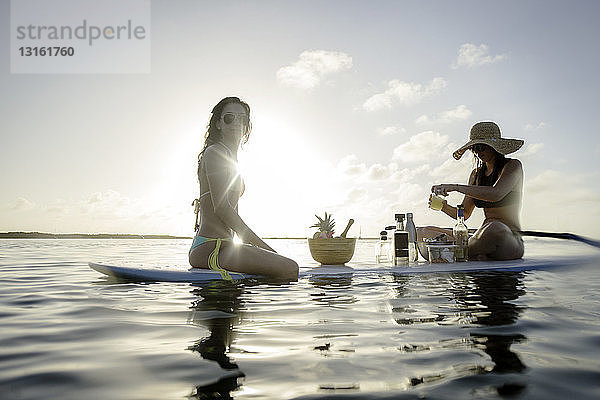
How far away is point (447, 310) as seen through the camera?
3.06m

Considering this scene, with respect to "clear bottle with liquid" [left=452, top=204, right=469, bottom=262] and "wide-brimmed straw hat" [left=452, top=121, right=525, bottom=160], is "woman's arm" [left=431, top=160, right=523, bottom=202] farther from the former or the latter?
"clear bottle with liquid" [left=452, top=204, right=469, bottom=262]

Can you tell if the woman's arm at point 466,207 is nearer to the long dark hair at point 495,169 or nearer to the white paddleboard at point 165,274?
the long dark hair at point 495,169

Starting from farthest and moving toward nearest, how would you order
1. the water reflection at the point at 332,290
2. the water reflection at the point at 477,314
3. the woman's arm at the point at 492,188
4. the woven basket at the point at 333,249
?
the woven basket at the point at 333,249 → the woman's arm at the point at 492,188 → the water reflection at the point at 332,290 → the water reflection at the point at 477,314

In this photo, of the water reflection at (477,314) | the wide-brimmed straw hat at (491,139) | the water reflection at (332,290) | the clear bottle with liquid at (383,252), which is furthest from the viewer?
the clear bottle with liquid at (383,252)

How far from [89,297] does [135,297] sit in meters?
0.48

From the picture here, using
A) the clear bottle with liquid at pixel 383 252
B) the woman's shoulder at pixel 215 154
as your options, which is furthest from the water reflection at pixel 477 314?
the woman's shoulder at pixel 215 154

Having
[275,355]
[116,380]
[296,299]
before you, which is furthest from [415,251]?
[116,380]

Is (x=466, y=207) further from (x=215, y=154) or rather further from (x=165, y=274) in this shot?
(x=165, y=274)

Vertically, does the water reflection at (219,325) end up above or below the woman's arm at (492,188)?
below

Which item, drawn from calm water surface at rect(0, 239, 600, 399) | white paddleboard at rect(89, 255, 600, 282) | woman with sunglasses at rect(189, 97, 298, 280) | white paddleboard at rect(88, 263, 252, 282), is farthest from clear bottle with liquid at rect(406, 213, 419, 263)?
white paddleboard at rect(88, 263, 252, 282)

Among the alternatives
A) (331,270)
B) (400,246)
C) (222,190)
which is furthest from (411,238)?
(222,190)

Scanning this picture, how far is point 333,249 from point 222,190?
7.49ft

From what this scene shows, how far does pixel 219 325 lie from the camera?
2684 mm

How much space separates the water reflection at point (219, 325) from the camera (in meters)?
1.57
